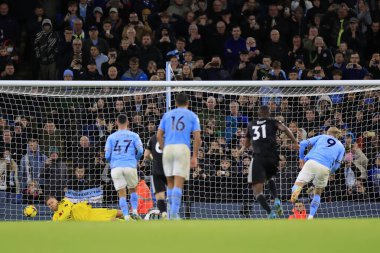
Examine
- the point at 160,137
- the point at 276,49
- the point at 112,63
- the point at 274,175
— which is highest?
the point at 276,49

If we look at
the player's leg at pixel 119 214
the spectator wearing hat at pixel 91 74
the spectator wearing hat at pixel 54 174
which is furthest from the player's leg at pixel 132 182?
the spectator wearing hat at pixel 91 74

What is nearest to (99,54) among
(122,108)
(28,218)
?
(122,108)

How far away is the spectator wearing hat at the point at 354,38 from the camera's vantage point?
923 inches

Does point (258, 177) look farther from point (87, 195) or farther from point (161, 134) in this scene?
point (87, 195)

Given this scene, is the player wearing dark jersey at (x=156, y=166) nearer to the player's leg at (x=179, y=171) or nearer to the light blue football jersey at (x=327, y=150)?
the player's leg at (x=179, y=171)

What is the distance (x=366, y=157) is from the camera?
19391 millimetres

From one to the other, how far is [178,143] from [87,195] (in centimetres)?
364

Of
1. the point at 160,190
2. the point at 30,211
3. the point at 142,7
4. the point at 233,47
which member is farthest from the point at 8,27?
the point at 160,190

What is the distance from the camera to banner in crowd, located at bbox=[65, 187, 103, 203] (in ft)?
62.8

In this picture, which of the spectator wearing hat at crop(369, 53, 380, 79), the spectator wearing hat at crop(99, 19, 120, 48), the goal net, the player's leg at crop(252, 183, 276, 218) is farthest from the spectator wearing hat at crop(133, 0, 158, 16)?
the player's leg at crop(252, 183, 276, 218)

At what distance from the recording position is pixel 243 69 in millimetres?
22031

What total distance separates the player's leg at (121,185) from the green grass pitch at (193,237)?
17.2 ft

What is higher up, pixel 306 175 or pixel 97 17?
pixel 97 17

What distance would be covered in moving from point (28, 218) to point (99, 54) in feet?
14.7
